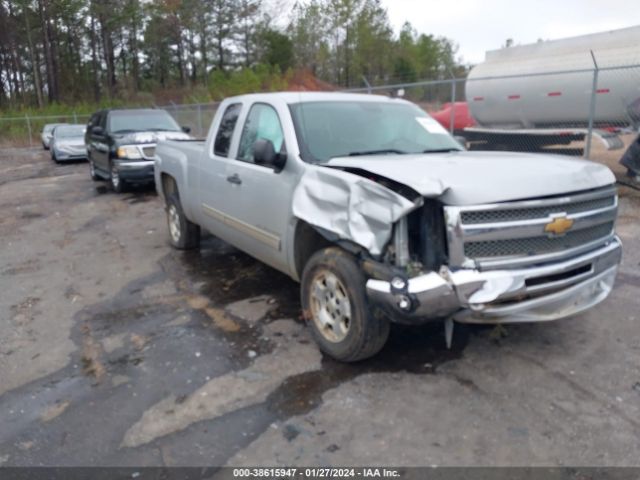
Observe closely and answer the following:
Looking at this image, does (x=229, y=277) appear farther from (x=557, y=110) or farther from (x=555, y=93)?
(x=557, y=110)

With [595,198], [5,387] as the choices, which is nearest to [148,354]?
[5,387]

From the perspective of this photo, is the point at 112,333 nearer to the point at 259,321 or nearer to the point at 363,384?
the point at 259,321

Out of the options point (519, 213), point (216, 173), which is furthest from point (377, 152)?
point (216, 173)

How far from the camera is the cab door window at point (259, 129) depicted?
4.81 meters

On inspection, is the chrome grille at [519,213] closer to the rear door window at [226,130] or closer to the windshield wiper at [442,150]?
the windshield wiper at [442,150]

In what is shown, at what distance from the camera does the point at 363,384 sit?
3.71 meters

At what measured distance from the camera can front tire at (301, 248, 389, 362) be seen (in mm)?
3666

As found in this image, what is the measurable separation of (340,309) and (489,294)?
3.62 feet

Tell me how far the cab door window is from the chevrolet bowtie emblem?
226cm

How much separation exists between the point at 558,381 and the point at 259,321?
7.99 feet

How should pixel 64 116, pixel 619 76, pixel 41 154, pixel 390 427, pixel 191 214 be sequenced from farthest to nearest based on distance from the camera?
pixel 64 116 < pixel 41 154 < pixel 619 76 < pixel 191 214 < pixel 390 427

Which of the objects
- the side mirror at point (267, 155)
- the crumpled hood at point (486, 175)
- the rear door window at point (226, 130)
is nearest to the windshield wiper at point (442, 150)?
the crumpled hood at point (486, 175)

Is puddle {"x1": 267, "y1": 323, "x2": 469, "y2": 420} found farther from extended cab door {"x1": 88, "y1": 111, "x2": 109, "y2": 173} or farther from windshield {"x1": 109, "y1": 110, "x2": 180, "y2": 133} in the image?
extended cab door {"x1": 88, "y1": 111, "x2": 109, "y2": 173}

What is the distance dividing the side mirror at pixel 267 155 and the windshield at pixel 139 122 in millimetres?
8819
